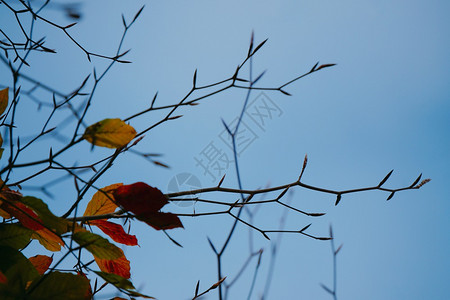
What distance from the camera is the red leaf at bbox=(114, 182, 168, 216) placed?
17.1 inches

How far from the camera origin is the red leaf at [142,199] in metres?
0.44

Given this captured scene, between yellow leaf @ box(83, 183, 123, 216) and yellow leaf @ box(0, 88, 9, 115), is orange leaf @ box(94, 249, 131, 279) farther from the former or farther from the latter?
yellow leaf @ box(0, 88, 9, 115)

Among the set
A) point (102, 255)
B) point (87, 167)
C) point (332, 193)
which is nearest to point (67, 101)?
point (87, 167)

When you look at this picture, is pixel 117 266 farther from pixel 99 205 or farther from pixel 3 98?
pixel 3 98

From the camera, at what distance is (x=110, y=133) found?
41 centimetres

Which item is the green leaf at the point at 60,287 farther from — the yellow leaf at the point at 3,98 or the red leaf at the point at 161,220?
the yellow leaf at the point at 3,98

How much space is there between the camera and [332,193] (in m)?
0.45

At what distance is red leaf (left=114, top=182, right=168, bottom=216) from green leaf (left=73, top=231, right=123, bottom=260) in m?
0.05

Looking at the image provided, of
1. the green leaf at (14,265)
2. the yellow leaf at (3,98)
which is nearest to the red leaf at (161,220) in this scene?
the green leaf at (14,265)

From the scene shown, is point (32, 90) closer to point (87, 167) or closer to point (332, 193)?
point (87, 167)

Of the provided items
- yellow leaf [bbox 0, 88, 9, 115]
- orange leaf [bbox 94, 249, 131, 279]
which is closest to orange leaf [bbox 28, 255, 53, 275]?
orange leaf [bbox 94, 249, 131, 279]

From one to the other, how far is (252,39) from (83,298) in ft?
1.17

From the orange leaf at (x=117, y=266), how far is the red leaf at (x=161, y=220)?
0.08 m

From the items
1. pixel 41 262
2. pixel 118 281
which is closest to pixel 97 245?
pixel 118 281
